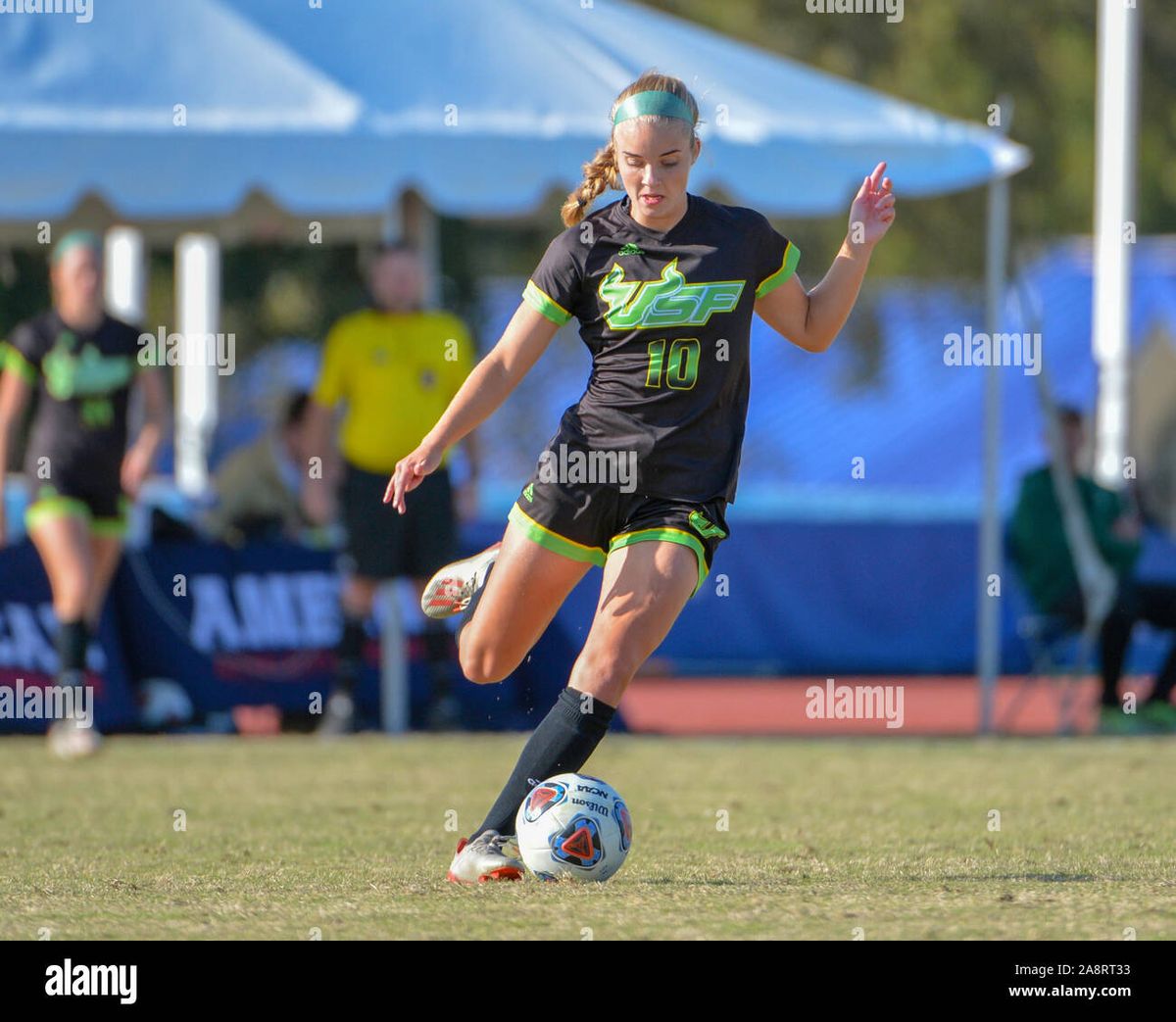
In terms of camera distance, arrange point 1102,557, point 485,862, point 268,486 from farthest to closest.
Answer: point 268,486 < point 1102,557 < point 485,862

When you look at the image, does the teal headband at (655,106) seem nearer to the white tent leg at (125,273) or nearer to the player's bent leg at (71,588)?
the player's bent leg at (71,588)

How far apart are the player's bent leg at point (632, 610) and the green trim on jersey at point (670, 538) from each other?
11mm

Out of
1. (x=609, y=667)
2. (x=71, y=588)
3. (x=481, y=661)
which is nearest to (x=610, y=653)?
(x=609, y=667)

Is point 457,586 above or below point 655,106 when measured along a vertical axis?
below

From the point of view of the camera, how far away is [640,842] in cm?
725

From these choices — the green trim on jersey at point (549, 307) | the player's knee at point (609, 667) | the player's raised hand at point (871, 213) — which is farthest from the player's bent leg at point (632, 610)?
the player's raised hand at point (871, 213)

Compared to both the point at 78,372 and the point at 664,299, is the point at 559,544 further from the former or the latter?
the point at 78,372

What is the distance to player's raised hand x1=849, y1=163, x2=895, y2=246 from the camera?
20.4 feet

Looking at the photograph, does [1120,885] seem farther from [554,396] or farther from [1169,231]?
[1169,231]

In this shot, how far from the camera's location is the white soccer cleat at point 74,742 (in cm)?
1058

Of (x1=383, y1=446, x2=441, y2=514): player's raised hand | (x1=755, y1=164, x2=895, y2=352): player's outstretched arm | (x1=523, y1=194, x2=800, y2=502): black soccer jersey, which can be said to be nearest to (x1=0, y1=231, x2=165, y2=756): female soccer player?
(x1=383, y1=446, x2=441, y2=514): player's raised hand

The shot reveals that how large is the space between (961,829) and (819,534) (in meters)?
8.62

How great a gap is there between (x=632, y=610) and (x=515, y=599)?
0.37m
